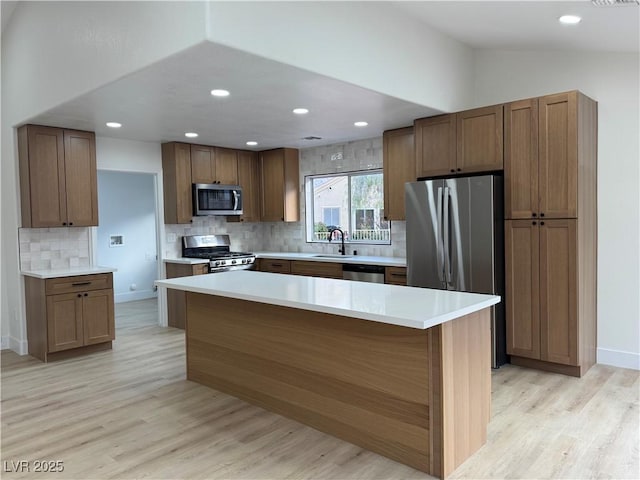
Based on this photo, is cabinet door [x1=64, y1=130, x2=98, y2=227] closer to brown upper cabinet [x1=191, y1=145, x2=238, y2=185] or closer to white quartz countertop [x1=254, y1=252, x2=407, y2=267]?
brown upper cabinet [x1=191, y1=145, x2=238, y2=185]

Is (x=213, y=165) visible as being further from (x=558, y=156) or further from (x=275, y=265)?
(x=558, y=156)

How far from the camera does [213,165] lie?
253 inches

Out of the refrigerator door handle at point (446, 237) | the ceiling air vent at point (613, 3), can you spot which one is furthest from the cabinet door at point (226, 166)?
the ceiling air vent at point (613, 3)

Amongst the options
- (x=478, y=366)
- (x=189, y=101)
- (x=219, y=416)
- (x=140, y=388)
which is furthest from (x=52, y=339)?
(x=478, y=366)

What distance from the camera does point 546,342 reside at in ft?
13.4

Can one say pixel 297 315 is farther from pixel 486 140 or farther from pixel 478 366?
pixel 486 140

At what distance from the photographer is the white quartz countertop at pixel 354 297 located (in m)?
2.42

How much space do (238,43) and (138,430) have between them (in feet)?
8.25

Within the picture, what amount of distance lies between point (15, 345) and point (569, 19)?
6.14 m

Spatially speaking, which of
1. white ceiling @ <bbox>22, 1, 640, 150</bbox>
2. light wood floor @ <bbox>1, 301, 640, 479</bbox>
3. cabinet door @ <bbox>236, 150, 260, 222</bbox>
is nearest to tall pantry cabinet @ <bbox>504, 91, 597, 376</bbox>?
light wood floor @ <bbox>1, 301, 640, 479</bbox>

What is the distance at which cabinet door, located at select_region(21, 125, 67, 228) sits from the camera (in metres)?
4.81

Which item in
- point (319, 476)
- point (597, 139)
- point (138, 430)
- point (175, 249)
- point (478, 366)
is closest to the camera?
point (319, 476)

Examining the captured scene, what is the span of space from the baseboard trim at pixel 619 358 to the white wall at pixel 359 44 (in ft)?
8.61

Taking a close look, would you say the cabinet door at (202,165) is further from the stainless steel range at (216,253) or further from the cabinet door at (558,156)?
the cabinet door at (558,156)
